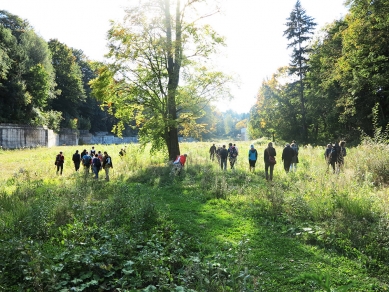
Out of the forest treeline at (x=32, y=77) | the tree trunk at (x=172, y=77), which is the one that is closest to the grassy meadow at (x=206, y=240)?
the tree trunk at (x=172, y=77)

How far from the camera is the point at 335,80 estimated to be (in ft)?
111

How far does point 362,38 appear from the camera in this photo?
2503 cm

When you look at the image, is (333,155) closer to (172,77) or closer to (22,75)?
(172,77)

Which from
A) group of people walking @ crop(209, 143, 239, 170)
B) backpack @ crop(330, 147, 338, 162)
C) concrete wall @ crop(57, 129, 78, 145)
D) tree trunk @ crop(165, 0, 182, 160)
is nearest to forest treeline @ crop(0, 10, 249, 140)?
concrete wall @ crop(57, 129, 78, 145)

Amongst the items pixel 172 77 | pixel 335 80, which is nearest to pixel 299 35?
pixel 335 80

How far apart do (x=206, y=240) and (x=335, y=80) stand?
34104 mm

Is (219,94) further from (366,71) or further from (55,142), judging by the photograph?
(55,142)

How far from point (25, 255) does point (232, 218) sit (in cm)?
493

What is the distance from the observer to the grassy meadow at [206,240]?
165 inches

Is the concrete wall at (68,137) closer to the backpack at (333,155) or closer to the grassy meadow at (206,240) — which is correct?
Result: the grassy meadow at (206,240)

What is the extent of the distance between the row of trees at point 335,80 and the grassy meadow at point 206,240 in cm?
1859

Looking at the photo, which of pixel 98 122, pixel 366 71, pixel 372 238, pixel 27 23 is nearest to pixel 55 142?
pixel 27 23

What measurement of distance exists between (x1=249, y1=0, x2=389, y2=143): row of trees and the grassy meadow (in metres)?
18.6

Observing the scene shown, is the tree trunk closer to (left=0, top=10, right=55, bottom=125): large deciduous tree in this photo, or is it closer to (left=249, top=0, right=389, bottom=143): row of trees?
(left=249, top=0, right=389, bottom=143): row of trees
